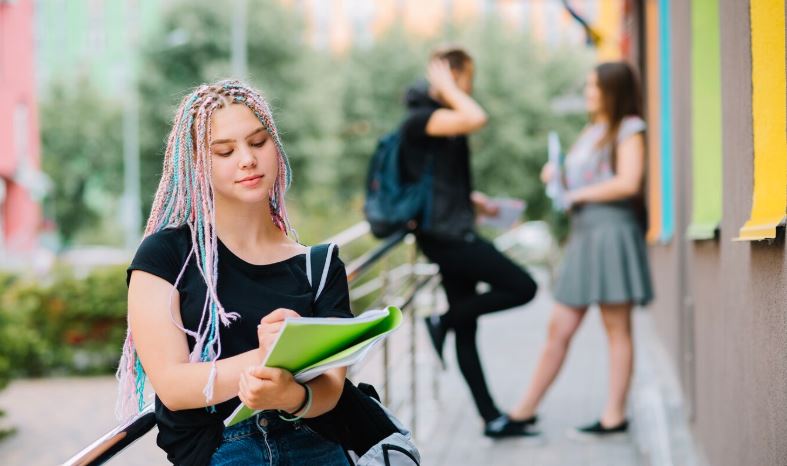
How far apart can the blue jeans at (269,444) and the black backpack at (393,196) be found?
287 centimetres

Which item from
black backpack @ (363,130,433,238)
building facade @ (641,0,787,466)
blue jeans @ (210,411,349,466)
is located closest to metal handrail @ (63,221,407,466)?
blue jeans @ (210,411,349,466)

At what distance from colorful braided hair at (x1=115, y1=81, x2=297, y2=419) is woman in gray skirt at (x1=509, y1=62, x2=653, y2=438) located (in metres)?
3.14

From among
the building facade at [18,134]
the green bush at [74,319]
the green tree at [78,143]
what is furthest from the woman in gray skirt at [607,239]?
the green tree at [78,143]

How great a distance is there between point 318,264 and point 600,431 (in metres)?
3.38

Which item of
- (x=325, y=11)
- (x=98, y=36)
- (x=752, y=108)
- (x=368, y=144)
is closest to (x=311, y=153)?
(x=368, y=144)

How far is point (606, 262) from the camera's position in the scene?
17.2 ft

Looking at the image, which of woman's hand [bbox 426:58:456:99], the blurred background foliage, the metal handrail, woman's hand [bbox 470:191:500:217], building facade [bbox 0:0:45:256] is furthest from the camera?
building facade [bbox 0:0:45:256]

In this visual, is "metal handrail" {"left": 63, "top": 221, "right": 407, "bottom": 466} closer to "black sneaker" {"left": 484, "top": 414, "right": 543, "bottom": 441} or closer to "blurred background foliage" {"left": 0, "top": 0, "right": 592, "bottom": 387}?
"black sneaker" {"left": 484, "top": 414, "right": 543, "bottom": 441}

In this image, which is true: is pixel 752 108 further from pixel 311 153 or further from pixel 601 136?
pixel 311 153

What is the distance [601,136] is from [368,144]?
89.8ft

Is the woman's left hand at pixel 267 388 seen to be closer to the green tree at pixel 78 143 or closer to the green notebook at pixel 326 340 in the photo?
the green notebook at pixel 326 340

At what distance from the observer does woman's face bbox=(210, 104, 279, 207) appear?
222cm

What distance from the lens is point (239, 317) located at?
221cm

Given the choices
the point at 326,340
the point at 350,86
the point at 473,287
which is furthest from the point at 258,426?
the point at 350,86
